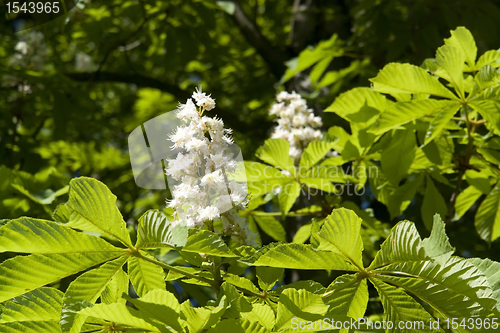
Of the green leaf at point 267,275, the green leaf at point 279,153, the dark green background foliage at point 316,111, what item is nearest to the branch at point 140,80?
the dark green background foliage at point 316,111

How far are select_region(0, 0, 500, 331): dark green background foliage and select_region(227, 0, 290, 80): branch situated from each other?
1 centimetres

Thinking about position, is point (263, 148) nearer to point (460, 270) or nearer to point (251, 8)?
point (460, 270)

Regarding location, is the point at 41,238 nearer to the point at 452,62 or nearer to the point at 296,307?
the point at 296,307

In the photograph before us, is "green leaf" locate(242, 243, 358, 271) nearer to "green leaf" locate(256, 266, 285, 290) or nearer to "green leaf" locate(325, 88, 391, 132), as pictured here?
"green leaf" locate(256, 266, 285, 290)

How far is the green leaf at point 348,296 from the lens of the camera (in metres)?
0.86

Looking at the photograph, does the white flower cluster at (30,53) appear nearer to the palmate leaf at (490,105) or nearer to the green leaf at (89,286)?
the green leaf at (89,286)

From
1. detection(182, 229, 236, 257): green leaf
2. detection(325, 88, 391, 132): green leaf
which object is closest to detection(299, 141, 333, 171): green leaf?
detection(325, 88, 391, 132): green leaf

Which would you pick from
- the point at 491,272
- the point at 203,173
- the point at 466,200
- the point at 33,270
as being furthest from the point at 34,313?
the point at 466,200

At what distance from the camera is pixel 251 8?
438 cm

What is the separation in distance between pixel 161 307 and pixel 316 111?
2.56m

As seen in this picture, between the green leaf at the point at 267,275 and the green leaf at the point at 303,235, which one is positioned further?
the green leaf at the point at 303,235

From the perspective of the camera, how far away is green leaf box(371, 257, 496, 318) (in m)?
0.79

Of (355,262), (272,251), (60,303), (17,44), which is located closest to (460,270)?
(355,262)

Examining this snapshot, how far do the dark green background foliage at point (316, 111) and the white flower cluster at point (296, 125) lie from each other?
0.22 metres
